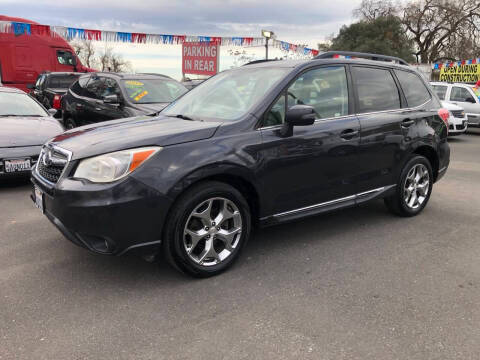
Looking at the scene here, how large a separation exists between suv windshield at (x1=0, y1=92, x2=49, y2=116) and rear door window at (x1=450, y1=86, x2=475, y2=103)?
42.5 feet

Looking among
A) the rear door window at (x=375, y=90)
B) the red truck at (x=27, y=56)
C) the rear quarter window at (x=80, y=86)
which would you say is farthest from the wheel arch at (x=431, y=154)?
the red truck at (x=27, y=56)

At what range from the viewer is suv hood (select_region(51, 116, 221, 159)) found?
10.1 feet

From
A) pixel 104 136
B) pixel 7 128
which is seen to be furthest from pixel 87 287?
pixel 7 128

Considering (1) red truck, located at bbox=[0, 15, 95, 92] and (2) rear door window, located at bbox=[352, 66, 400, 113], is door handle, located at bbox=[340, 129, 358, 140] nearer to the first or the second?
(2) rear door window, located at bbox=[352, 66, 400, 113]

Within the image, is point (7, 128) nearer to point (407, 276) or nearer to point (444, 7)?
point (407, 276)

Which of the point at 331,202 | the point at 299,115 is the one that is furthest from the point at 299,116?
the point at 331,202

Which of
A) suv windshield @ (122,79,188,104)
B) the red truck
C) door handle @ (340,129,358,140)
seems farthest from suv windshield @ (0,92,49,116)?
the red truck

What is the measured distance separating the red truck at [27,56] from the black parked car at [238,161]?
1407cm

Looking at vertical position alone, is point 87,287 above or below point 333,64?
below

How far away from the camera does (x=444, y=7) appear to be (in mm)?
35469

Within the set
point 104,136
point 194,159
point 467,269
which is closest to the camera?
point 194,159

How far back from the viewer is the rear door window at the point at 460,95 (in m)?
14.3

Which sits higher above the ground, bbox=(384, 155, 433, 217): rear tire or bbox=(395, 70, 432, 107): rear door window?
bbox=(395, 70, 432, 107): rear door window

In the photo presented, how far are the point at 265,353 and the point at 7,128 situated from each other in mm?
5235
